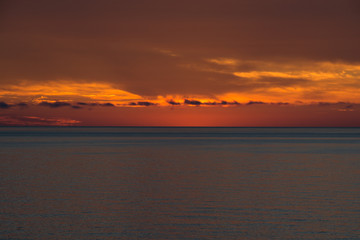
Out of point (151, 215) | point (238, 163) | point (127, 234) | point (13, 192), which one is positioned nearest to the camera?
point (127, 234)

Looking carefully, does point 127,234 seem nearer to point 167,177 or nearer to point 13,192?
point 13,192

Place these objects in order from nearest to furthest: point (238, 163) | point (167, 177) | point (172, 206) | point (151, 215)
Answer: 1. point (151, 215)
2. point (172, 206)
3. point (167, 177)
4. point (238, 163)

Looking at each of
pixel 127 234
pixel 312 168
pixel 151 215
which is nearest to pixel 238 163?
pixel 312 168

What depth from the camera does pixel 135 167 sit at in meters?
45.7

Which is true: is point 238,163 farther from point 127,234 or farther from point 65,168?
point 127,234

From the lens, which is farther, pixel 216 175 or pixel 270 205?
pixel 216 175

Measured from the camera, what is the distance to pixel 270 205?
2536 centimetres

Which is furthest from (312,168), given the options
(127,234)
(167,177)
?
(127,234)

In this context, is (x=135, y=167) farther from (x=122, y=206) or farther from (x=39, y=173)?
(x=122, y=206)

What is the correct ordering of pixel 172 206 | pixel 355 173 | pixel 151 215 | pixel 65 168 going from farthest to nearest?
1. pixel 65 168
2. pixel 355 173
3. pixel 172 206
4. pixel 151 215

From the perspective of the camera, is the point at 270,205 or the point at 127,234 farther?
the point at 270,205

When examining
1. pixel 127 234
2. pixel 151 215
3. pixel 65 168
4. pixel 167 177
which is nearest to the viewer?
pixel 127 234

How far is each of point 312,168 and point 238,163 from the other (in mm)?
8182

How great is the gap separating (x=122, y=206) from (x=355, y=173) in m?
23.0
